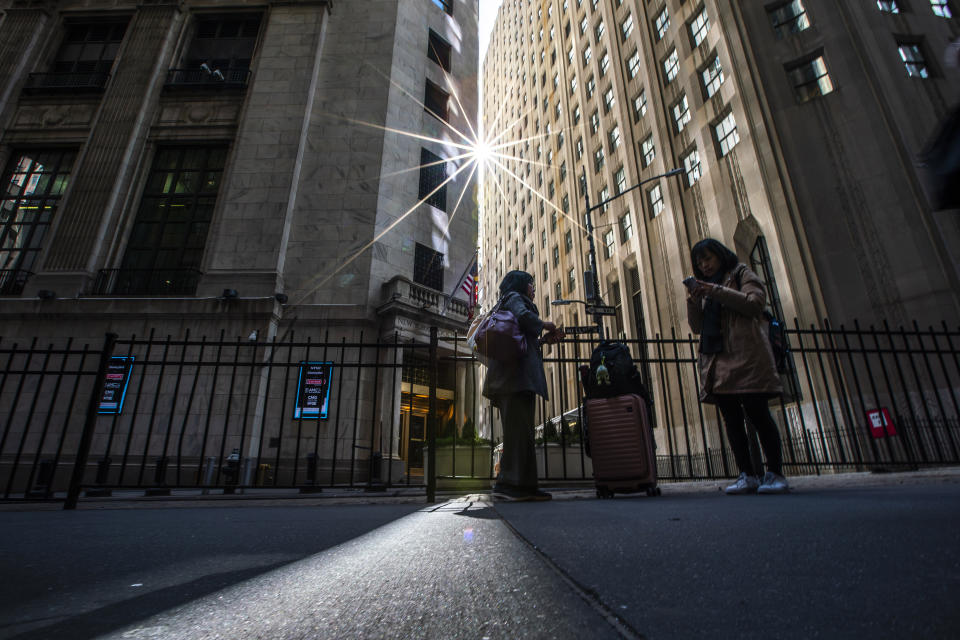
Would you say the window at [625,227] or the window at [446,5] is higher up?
the window at [446,5]

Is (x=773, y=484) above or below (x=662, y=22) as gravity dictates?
below

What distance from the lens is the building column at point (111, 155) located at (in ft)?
47.3

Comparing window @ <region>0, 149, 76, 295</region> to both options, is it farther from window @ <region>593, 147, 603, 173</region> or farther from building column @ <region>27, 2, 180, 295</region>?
window @ <region>593, 147, 603, 173</region>

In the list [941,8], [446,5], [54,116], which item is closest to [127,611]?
[54,116]

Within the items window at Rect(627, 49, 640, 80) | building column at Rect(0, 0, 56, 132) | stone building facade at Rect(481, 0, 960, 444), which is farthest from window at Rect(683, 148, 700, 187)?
building column at Rect(0, 0, 56, 132)

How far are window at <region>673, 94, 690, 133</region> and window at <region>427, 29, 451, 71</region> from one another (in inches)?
466

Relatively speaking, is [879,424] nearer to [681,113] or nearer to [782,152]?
[782,152]

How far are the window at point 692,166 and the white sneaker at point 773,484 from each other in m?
18.1

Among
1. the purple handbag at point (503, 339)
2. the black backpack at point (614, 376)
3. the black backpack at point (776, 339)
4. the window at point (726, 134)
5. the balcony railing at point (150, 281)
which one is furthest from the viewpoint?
the window at point (726, 134)

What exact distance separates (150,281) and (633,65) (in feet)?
84.5

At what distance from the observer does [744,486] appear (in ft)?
11.7

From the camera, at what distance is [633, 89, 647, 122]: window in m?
22.7

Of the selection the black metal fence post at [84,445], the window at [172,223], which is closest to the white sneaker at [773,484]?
the black metal fence post at [84,445]

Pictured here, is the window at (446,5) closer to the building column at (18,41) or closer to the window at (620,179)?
the window at (620,179)
